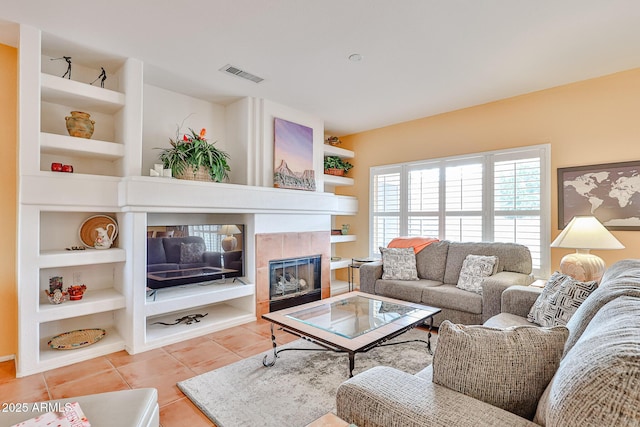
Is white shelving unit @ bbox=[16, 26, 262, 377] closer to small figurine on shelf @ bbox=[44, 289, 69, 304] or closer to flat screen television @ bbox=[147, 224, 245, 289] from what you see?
small figurine on shelf @ bbox=[44, 289, 69, 304]

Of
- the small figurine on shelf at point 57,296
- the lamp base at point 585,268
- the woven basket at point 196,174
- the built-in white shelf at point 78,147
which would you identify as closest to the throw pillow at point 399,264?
the lamp base at point 585,268

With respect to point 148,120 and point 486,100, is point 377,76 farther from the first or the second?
point 148,120

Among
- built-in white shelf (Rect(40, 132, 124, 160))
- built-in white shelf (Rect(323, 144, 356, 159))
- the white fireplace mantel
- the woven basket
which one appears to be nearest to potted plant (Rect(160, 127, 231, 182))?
the woven basket

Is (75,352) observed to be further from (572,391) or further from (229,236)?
(572,391)

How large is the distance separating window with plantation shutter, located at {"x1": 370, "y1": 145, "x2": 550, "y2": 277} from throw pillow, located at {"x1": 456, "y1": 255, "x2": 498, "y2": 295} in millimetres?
625

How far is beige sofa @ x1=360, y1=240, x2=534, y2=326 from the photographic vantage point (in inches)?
124

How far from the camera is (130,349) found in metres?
2.96

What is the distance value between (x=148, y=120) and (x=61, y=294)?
6.39 feet

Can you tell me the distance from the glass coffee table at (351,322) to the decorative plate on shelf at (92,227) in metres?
1.88

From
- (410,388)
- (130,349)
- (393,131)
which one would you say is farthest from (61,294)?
(393,131)

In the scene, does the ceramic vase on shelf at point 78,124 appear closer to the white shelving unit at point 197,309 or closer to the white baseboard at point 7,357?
the white shelving unit at point 197,309

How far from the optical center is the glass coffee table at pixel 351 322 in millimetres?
2258

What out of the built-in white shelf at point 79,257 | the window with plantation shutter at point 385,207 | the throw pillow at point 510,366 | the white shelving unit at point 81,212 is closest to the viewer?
the throw pillow at point 510,366

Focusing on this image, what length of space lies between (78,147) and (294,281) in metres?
2.80
